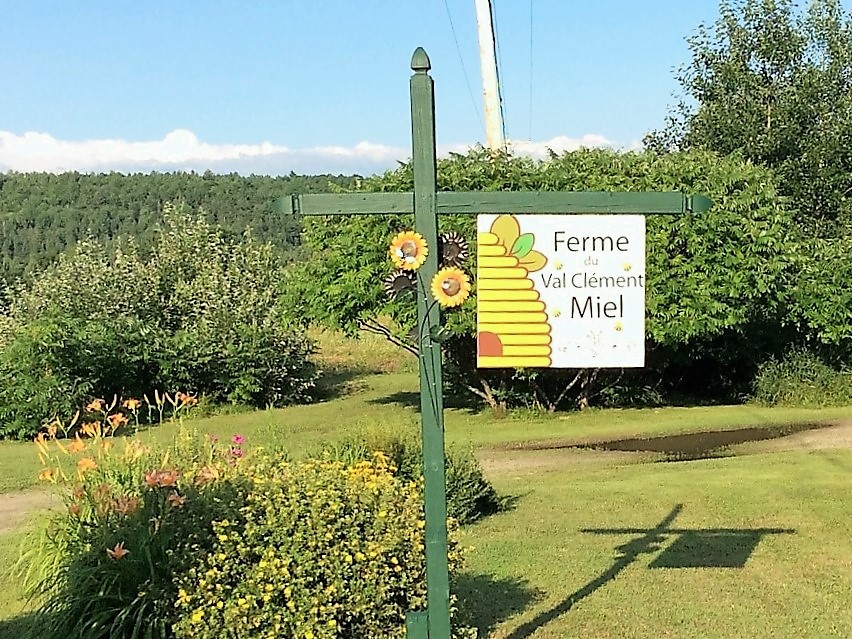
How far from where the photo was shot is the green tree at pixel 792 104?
2512 cm

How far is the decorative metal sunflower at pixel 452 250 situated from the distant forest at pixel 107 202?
51600 millimetres

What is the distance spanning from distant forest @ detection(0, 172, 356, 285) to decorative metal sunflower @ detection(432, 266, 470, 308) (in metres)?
51.8

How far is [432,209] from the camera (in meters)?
4.18

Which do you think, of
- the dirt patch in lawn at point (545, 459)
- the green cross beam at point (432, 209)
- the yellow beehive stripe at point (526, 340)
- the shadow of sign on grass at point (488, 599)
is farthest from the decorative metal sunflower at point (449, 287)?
the dirt patch in lawn at point (545, 459)

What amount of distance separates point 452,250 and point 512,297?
32 centimetres

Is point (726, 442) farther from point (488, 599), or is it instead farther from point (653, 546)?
point (488, 599)

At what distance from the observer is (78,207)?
70.8 meters

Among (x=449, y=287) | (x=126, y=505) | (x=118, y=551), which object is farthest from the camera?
(x=126, y=505)

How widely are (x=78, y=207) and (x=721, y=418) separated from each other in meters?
60.5

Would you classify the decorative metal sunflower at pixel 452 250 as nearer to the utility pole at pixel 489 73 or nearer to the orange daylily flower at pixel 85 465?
the orange daylily flower at pixel 85 465

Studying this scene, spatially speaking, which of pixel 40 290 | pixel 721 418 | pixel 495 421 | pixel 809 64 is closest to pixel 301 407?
pixel 495 421

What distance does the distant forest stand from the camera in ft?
200

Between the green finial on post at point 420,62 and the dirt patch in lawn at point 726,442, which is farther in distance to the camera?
the dirt patch in lawn at point 726,442

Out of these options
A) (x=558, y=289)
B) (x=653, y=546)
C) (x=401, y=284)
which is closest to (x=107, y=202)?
(x=653, y=546)
